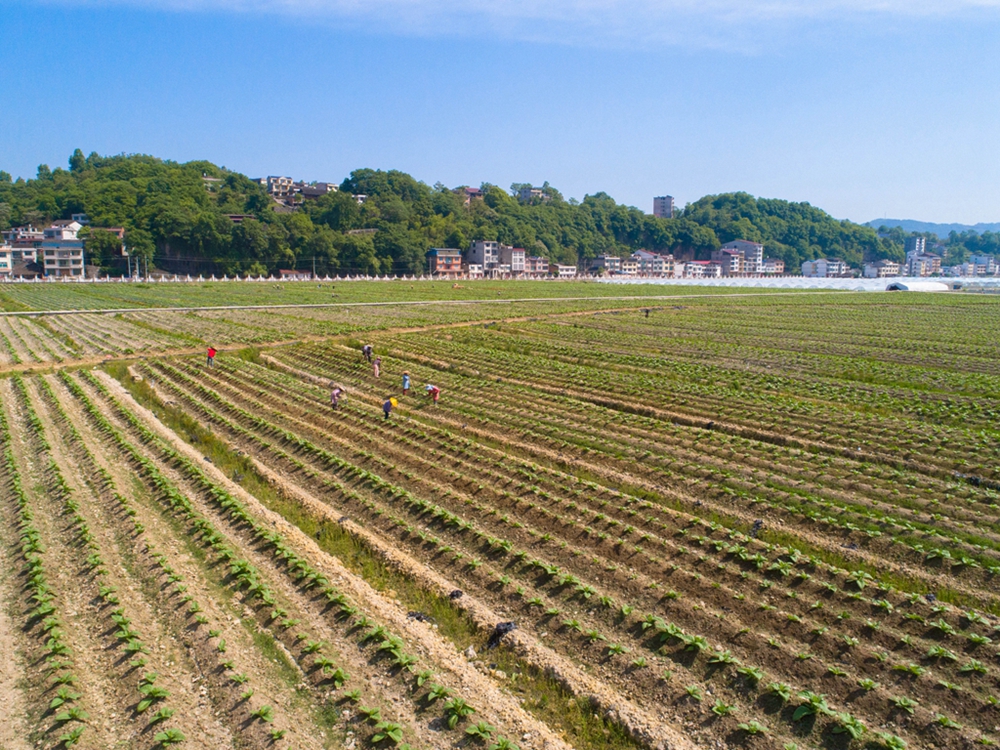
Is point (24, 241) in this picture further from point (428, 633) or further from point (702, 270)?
point (702, 270)

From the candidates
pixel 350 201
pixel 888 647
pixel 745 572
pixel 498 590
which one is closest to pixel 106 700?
pixel 498 590

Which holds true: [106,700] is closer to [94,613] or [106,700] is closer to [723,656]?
[94,613]

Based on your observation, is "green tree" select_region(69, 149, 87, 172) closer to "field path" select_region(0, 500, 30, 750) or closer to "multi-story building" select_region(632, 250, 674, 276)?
"multi-story building" select_region(632, 250, 674, 276)

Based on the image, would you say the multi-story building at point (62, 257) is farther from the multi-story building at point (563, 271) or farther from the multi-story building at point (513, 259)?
the multi-story building at point (563, 271)

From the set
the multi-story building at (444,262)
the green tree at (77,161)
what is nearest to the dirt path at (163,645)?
the multi-story building at (444,262)

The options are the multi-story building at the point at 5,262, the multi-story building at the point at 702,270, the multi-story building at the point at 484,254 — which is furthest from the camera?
the multi-story building at the point at 702,270
